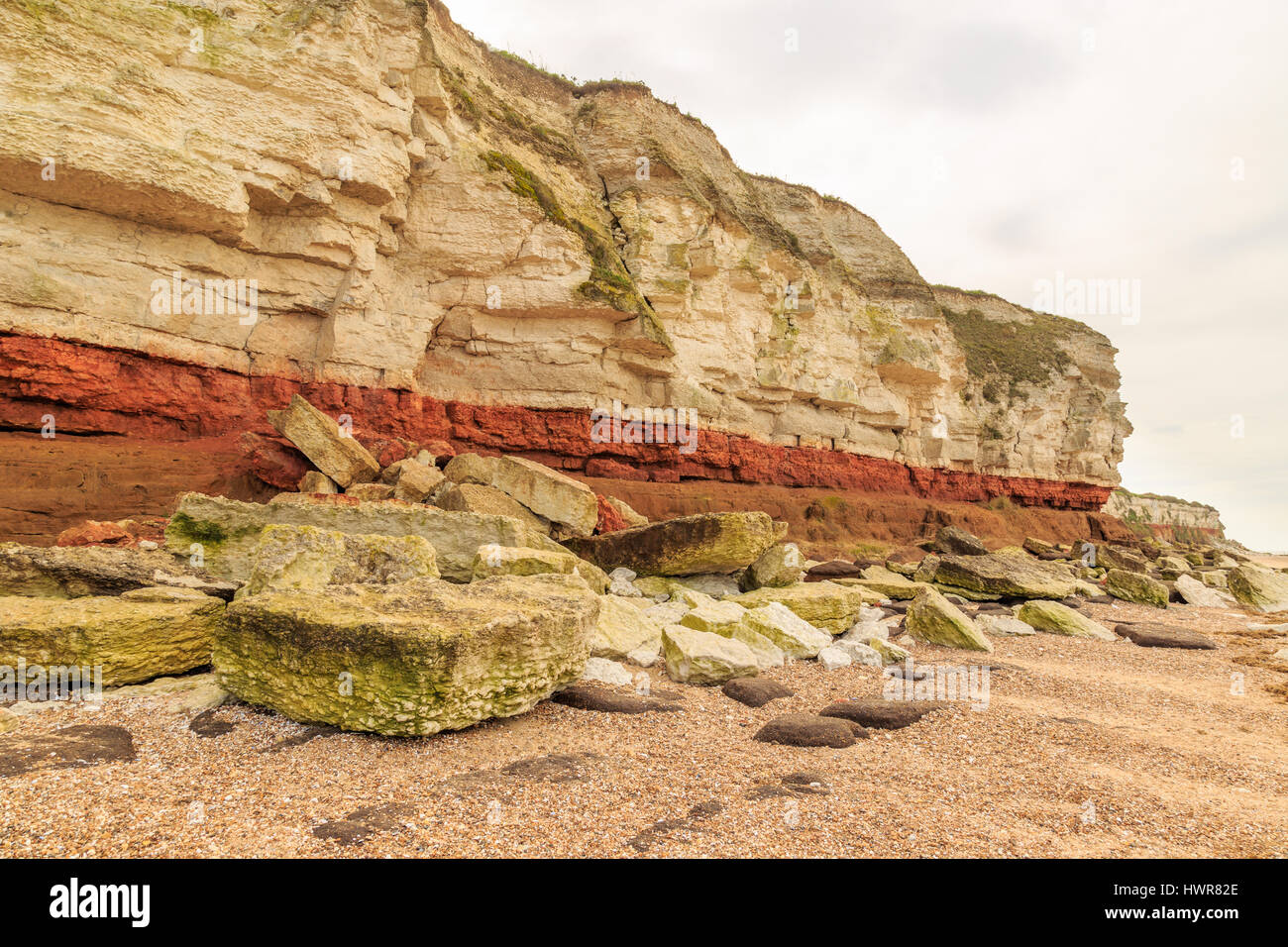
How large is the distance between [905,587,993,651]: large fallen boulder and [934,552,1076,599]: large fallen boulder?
8.58ft

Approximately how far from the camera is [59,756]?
319 centimetres

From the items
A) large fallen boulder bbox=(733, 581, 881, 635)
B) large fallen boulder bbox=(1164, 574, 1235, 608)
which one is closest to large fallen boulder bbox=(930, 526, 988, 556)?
large fallen boulder bbox=(1164, 574, 1235, 608)

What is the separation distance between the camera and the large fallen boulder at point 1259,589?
441 inches

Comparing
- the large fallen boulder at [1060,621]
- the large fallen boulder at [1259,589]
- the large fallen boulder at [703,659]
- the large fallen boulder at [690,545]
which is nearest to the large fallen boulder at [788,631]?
the large fallen boulder at [703,659]

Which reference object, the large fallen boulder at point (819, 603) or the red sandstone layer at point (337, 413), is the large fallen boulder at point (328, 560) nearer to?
the large fallen boulder at point (819, 603)

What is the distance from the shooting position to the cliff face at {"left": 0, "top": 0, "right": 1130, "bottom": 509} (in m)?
9.06

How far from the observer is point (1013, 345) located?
31938mm

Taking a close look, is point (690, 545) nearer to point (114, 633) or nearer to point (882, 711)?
point (882, 711)

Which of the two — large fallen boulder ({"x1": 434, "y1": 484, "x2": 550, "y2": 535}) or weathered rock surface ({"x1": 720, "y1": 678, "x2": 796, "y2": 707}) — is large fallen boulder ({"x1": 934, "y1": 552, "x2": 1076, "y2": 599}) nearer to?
weathered rock surface ({"x1": 720, "y1": 678, "x2": 796, "y2": 707})

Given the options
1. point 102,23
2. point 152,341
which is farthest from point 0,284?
point 102,23

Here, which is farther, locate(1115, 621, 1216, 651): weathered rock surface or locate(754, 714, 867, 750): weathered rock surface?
locate(1115, 621, 1216, 651): weathered rock surface

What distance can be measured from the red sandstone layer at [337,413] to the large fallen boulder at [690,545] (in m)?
5.73
